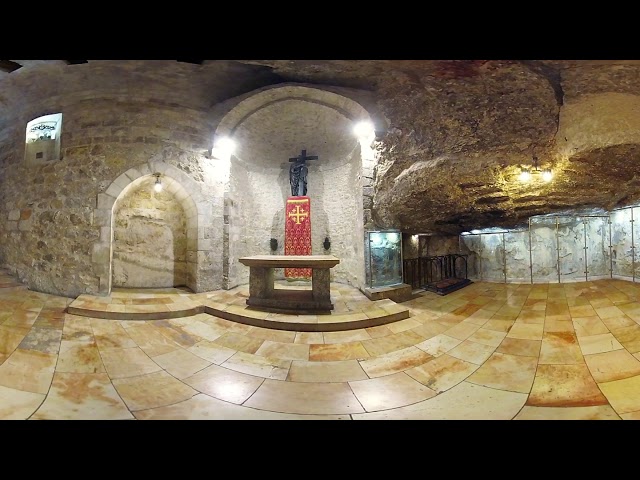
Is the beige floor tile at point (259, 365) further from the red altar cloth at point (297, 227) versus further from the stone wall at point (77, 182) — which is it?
the red altar cloth at point (297, 227)

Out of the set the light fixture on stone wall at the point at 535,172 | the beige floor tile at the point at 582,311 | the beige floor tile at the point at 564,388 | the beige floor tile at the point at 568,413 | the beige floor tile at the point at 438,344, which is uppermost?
the light fixture on stone wall at the point at 535,172

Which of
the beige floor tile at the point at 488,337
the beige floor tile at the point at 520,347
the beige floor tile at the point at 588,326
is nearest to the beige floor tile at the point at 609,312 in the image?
the beige floor tile at the point at 588,326

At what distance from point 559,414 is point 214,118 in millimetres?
5952

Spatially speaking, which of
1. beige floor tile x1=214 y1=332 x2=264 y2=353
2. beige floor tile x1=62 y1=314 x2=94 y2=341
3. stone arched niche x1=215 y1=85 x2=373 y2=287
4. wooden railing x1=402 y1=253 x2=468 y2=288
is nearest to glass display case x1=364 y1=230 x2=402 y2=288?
stone arched niche x1=215 y1=85 x2=373 y2=287

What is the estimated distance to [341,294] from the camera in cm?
439

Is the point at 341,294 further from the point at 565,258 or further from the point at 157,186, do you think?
the point at 565,258

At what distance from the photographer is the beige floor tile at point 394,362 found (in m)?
1.77

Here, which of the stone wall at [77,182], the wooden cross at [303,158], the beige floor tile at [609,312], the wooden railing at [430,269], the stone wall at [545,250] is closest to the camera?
the beige floor tile at [609,312]

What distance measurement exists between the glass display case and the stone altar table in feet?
4.18

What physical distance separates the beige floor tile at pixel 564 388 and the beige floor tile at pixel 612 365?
6 centimetres

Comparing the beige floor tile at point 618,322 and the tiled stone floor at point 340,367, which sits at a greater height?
the beige floor tile at point 618,322

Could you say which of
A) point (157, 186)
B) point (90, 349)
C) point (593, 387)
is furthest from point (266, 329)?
point (157, 186)

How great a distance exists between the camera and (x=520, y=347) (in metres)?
2.10

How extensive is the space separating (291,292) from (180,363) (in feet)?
6.52
